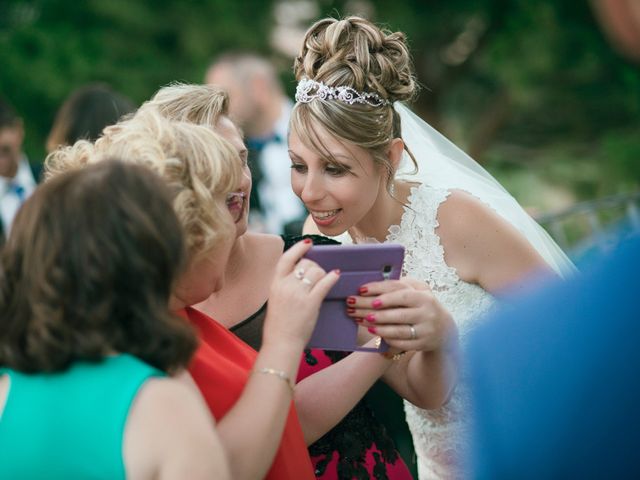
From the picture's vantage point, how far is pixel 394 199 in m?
3.37

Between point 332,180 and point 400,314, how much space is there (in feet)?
3.67

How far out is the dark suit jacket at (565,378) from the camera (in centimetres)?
79

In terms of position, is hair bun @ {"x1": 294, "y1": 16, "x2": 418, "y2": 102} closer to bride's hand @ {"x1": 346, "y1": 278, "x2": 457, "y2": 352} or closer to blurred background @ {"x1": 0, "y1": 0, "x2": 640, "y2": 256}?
bride's hand @ {"x1": 346, "y1": 278, "x2": 457, "y2": 352}

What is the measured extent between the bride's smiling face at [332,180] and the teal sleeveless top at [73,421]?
5.12 feet

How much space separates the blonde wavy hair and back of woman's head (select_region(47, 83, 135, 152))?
3.38m

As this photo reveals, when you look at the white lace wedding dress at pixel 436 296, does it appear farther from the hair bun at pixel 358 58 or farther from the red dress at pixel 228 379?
the red dress at pixel 228 379

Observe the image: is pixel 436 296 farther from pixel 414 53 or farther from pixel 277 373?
pixel 414 53

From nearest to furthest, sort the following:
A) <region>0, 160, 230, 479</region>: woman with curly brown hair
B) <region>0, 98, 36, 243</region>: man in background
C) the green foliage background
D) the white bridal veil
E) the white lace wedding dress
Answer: <region>0, 160, 230, 479</region>: woman with curly brown hair, the white lace wedding dress, the white bridal veil, <region>0, 98, 36, 243</region>: man in background, the green foliage background

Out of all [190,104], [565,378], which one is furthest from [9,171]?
[565,378]

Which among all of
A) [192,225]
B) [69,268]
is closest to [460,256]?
[192,225]

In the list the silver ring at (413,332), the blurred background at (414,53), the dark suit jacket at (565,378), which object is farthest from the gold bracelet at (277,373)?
the blurred background at (414,53)

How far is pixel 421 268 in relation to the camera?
332 cm

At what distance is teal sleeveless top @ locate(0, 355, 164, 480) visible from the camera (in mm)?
1493

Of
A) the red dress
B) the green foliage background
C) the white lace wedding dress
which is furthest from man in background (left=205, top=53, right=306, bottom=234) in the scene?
the red dress
